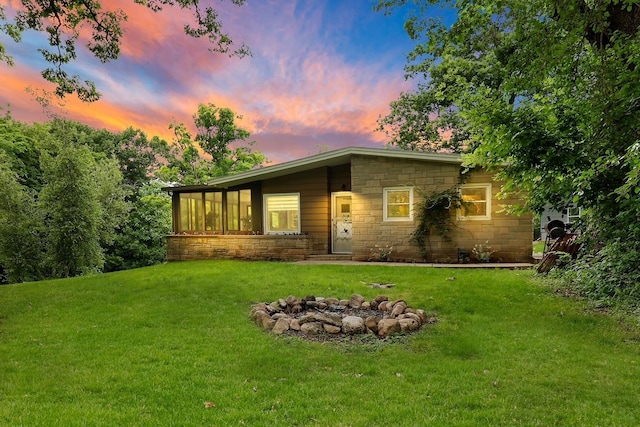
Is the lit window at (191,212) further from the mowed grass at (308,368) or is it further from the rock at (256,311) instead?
the rock at (256,311)

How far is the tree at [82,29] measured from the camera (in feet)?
23.5

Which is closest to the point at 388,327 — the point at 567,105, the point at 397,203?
the point at 567,105

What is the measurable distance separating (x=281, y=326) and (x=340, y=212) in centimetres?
802

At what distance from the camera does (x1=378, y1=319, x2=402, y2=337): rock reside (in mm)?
4207

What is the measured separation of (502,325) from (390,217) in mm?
6256

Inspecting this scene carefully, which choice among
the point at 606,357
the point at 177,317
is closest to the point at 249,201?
the point at 177,317

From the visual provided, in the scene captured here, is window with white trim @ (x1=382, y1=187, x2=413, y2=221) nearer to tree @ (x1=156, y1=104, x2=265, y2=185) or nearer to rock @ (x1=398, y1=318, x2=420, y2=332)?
rock @ (x1=398, y1=318, x2=420, y2=332)

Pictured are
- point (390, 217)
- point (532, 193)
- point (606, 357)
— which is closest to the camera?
point (606, 357)

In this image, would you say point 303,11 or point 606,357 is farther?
point 303,11

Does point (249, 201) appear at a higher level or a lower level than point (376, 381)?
higher

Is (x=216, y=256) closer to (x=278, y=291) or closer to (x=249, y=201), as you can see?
(x=249, y=201)

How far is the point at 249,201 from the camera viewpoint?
13141mm

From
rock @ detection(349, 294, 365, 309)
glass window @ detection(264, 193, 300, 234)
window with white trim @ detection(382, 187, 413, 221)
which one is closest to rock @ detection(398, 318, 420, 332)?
rock @ detection(349, 294, 365, 309)

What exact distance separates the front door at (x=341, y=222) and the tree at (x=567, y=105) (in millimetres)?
5930
